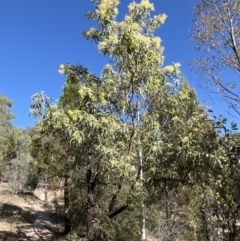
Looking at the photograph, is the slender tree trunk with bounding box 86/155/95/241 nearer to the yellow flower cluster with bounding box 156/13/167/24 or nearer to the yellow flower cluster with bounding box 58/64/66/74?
the yellow flower cluster with bounding box 58/64/66/74

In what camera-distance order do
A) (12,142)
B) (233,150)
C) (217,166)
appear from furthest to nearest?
(12,142) < (217,166) < (233,150)

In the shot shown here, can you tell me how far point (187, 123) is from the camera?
6328 millimetres

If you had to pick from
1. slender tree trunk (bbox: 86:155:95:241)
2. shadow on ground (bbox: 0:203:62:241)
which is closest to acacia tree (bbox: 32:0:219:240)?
slender tree trunk (bbox: 86:155:95:241)

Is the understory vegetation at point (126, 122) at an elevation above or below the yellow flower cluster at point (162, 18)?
below

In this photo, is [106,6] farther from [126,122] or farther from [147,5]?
[126,122]

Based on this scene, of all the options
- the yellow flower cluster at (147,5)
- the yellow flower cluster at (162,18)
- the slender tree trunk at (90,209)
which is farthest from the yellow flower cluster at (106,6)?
the slender tree trunk at (90,209)

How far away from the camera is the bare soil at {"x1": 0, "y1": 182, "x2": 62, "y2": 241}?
13883mm

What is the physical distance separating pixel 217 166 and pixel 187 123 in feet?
8.97

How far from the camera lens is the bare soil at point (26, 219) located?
13883 millimetres

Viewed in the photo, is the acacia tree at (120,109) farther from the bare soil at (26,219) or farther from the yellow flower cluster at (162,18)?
the bare soil at (26,219)

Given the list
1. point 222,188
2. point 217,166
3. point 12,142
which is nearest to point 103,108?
point 217,166

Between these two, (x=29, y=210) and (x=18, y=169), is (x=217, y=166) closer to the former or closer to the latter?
(x=29, y=210)

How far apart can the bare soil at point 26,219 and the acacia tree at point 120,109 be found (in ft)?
29.1

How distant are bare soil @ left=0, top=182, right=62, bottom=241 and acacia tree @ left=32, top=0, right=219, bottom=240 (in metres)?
8.86
